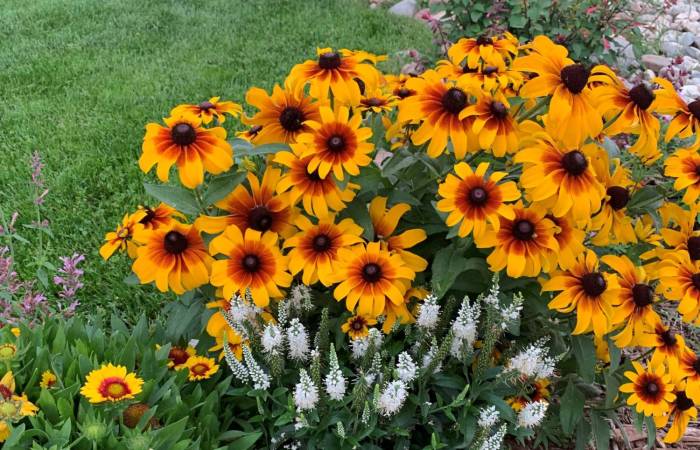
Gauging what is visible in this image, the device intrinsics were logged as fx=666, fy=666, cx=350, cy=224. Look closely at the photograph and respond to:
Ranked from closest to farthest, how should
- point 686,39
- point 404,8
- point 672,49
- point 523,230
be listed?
point 523,230 → point 672,49 → point 686,39 → point 404,8

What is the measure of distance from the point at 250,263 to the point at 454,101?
1.90 feet

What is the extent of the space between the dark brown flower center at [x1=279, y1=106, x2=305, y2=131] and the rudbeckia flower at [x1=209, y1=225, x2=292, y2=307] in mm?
300

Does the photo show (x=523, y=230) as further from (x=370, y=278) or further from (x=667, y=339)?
(x=667, y=339)

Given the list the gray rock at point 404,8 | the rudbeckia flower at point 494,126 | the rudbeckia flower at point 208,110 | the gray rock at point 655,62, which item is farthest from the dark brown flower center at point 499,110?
the gray rock at point 404,8

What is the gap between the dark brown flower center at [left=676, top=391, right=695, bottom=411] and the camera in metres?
1.62

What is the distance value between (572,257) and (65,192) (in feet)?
8.30

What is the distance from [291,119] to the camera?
5.39ft

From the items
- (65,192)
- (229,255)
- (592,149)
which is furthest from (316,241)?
(65,192)

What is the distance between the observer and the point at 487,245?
4.72 ft

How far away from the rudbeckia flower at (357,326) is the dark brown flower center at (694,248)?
0.77 metres

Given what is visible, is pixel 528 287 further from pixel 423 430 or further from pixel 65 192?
pixel 65 192

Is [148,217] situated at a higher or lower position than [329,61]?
lower

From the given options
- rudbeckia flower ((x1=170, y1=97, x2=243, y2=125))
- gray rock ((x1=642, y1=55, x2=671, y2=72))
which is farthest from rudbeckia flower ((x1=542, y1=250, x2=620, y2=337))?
gray rock ((x1=642, y1=55, x2=671, y2=72))

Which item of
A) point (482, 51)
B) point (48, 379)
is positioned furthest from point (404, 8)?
point (48, 379)
